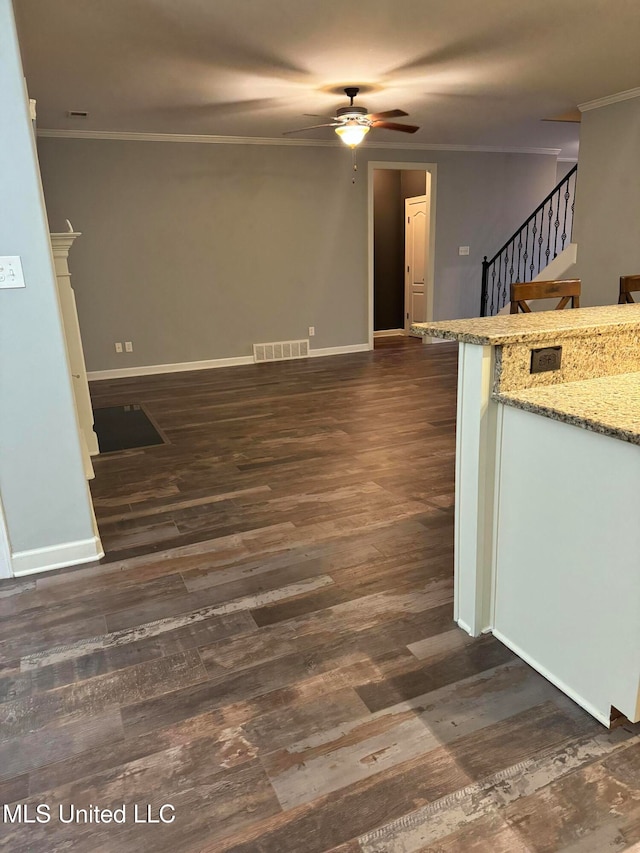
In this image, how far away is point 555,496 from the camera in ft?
5.32

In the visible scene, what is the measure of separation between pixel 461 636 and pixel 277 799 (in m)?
0.87

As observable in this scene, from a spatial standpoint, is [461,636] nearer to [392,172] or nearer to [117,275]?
[117,275]

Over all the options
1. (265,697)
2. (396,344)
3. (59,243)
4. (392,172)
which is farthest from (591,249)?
(265,697)

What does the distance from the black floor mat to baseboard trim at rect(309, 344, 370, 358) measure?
275 centimetres

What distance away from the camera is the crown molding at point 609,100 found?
16.4 ft

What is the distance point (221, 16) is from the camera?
3.15 m

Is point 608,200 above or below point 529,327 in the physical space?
above

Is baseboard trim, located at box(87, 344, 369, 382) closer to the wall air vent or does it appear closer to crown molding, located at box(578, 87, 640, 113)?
the wall air vent

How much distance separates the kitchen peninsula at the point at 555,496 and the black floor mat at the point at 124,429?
114 inches

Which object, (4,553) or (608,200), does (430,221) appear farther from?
(4,553)

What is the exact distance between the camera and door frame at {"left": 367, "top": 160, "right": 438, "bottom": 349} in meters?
7.21

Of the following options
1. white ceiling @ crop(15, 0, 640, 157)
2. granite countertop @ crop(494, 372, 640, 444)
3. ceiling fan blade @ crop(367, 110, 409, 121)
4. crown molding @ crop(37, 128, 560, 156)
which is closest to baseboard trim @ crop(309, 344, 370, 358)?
crown molding @ crop(37, 128, 560, 156)

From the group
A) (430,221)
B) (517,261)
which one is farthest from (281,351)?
(517,261)

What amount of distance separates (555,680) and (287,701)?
0.83m
